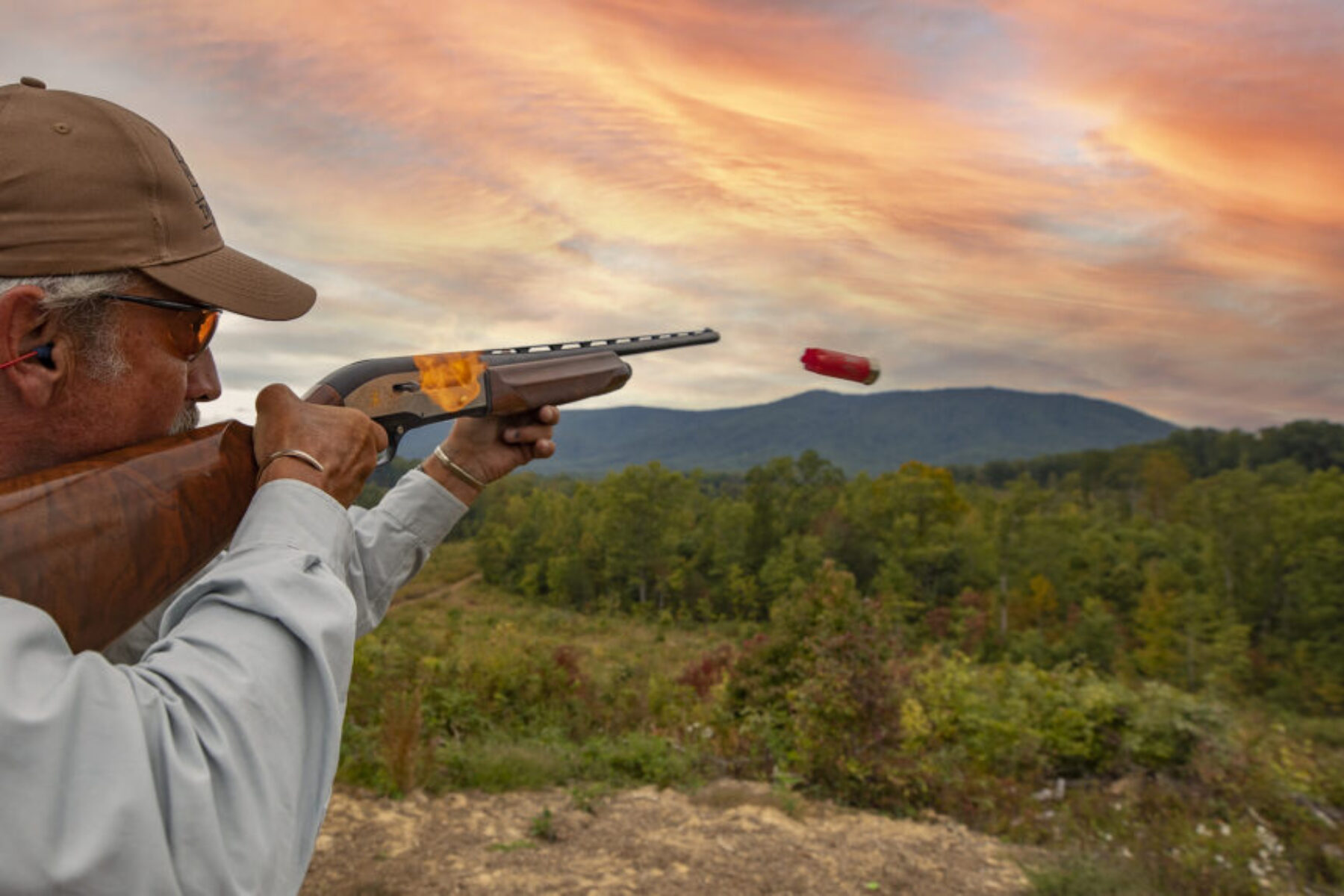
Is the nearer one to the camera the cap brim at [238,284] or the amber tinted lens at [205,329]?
the cap brim at [238,284]

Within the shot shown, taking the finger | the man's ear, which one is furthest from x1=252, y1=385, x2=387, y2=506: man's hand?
the finger

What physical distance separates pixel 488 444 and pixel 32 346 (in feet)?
4.81

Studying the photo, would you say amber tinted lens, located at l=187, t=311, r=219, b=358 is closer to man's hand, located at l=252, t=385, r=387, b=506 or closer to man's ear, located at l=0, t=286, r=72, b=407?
man's hand, located at l=252, t=385, r=387, b=506

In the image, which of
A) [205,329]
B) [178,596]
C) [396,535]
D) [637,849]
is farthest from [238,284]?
[637,849]

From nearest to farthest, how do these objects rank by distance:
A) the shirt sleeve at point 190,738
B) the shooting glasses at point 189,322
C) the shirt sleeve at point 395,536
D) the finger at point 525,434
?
the shirt sleeve at point 190,738, the shooting glasses at point 189,322, the shirt sleeve at point 395,536, the finger at point 525,434

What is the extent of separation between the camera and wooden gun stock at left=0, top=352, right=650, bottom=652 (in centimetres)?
115

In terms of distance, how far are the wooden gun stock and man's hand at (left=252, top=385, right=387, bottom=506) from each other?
0.08m

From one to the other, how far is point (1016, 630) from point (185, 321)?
57.3m

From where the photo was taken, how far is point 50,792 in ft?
2.97

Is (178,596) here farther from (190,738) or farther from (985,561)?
(985,561)

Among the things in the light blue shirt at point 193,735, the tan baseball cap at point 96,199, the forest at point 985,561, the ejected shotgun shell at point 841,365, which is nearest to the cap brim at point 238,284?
the tan baseball cap at point 96,199

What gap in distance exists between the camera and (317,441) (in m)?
1.51

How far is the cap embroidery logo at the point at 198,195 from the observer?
1.53 metres

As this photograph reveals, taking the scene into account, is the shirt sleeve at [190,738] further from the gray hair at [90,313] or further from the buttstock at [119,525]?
the gray hair at [90,313]
